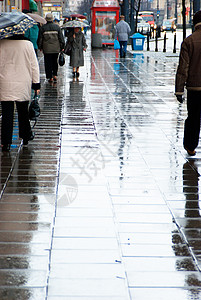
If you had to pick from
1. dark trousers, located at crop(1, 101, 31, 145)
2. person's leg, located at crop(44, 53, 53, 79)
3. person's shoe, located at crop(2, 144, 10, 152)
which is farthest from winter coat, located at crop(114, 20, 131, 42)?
person's shoe, located at crop(2, 144, 10, 152)

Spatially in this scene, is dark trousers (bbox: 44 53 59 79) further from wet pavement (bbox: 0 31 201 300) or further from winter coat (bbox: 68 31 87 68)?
wet pavement (bbox: 0 31 201 300)

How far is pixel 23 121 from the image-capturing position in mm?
8453

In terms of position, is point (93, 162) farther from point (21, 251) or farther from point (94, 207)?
point (21, 251)

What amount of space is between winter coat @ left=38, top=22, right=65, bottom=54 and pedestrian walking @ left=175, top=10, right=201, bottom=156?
8.73 metres

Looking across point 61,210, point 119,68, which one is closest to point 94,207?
point 61,210

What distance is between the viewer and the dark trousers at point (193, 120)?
794 cm

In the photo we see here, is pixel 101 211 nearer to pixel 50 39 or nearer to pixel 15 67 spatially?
pixel 15 67

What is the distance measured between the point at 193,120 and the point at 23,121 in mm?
2256

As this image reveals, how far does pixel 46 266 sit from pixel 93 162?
3.31m

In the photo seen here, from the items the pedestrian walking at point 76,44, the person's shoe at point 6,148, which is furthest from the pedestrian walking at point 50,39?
the person's shoe at point 6,148

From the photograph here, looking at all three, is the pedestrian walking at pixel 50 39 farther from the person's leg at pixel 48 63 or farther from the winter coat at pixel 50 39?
the person's leg at pixel 48 63

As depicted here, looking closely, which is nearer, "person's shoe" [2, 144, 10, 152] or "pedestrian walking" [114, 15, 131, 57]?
"person's shoe" [2, 144, 10, 152]

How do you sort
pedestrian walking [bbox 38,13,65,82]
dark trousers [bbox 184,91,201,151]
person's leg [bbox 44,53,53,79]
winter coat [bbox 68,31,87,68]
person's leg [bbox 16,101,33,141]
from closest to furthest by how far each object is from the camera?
1. dark trousers [bbox 184,91,201,151]
2. person's leg [bbox 16,101,33,141]
3. pedestrian walking [bbox 38,13,65,82]
4. person's leg [bbox 44,53,53,79]
5. winter coat [bbox 68,31,87,68]

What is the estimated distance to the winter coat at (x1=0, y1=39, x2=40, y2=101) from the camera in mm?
7996
